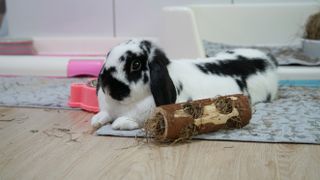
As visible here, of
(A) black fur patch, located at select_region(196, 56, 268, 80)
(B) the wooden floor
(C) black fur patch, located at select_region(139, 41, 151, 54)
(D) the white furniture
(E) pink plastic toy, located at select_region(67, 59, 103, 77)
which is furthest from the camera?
(D) the white furniture

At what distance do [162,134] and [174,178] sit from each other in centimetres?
22

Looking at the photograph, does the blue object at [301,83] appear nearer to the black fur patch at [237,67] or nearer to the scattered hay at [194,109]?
the black fur patch at [237,67]

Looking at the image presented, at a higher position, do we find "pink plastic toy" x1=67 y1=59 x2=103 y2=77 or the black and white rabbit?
the black and white rabbit

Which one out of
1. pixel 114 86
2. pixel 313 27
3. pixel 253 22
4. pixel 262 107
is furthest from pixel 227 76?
pixel 253 22

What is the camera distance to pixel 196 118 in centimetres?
118

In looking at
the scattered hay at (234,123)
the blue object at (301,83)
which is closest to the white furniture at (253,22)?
the blue object at (301,83)

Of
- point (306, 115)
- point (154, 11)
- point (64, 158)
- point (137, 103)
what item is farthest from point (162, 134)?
point (154, 11)

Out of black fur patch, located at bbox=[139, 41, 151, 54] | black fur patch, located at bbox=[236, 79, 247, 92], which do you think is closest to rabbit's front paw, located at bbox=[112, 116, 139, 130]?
black fur patch, located at bbox=[139, 41, 151, 54]

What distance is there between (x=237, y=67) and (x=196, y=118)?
47 cm

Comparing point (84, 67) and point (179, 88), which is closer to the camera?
point (179, 88)

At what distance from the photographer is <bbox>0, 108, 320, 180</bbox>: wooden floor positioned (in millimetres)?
997

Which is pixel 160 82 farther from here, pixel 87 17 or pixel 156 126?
pixel 87 17

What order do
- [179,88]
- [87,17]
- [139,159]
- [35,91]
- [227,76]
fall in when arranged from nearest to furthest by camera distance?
[139,159] < [179,88] < [227,76] < [35,91] < [87,17]

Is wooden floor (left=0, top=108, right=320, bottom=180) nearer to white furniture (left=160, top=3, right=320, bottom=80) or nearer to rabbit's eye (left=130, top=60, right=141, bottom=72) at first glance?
rabbit's eye (left=130, top=60, right=141, bottom=72)
